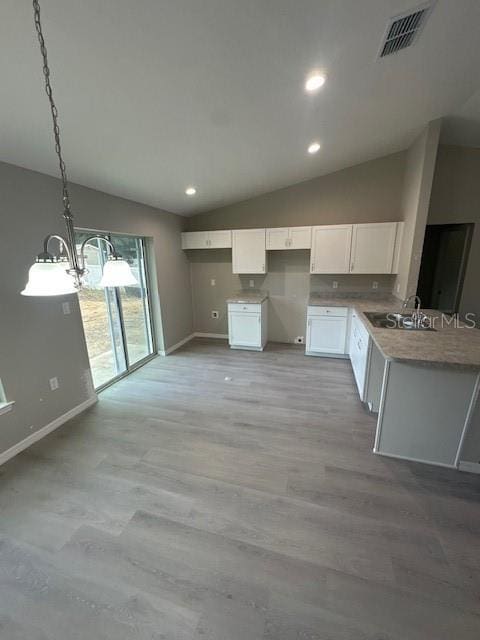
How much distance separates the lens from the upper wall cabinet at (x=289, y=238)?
13.6 ft

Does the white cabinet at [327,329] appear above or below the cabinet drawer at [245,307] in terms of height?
below

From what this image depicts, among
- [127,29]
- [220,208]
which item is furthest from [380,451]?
[220,208]

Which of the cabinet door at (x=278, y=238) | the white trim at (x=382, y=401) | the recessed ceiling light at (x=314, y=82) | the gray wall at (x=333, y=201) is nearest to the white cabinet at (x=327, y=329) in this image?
the cabinet door at (x=278, y=238)

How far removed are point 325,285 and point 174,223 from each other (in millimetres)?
2820

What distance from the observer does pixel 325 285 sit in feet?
15.0

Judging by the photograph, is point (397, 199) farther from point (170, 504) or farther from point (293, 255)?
point (170, 504)

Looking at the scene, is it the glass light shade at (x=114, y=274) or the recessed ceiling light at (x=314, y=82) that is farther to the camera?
the recessed ceiling light at (x=314, y=82)

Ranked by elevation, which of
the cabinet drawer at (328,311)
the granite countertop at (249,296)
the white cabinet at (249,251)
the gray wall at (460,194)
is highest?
the gray wall at (460,194)

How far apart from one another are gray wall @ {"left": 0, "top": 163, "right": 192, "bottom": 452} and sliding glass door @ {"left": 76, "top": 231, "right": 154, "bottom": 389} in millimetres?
346

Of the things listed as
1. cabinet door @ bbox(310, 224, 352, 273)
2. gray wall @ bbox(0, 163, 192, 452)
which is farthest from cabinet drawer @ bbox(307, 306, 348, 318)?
gray wall @ bbox(0, 163, 192, 452)

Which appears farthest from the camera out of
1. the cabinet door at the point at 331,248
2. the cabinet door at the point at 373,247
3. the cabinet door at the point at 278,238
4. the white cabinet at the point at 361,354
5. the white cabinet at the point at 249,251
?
the white cabinet at the point at 249,251

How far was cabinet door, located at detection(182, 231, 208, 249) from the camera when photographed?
467 centimetres

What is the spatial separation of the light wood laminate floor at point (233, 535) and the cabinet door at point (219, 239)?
115 inches

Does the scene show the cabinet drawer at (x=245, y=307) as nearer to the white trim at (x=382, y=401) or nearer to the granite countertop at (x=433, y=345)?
the granite countertop at (x=433, y=345)
